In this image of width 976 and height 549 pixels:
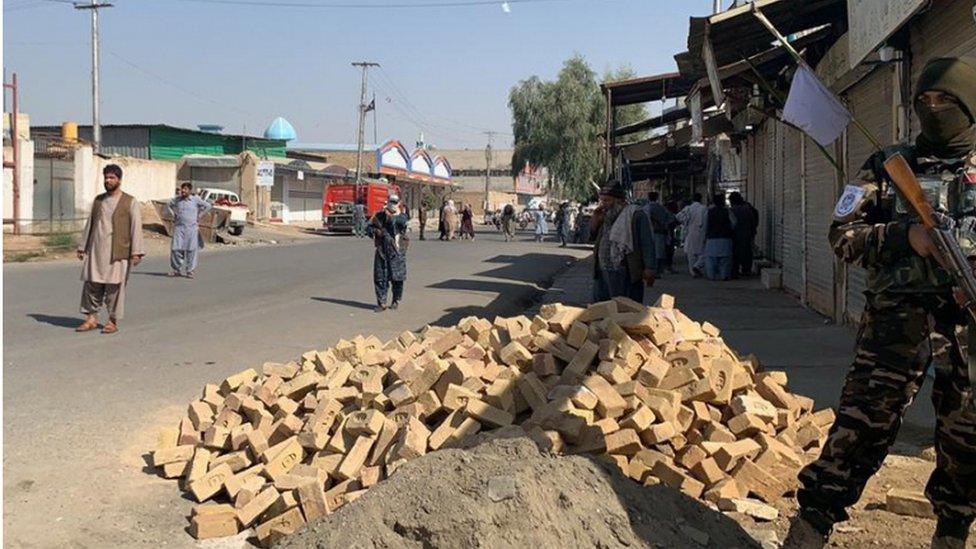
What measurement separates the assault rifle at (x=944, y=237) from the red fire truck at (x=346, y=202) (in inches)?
1451

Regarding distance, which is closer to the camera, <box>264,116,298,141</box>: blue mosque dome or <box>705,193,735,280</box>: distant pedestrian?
<box>705,193,735,280</box>: distant pedestrian

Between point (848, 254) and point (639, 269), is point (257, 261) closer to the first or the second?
point (639, 269)

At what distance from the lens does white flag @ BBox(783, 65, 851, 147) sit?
7.04 meters

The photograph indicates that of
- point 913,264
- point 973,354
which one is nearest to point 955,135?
point 913,264

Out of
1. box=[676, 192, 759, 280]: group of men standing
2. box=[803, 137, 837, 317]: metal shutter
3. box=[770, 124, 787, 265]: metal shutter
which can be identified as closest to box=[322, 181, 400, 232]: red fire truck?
box=[676, 192, 759, 280]: group of men standing

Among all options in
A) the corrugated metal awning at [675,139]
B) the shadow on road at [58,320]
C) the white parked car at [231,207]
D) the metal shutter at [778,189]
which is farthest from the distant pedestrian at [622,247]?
the white parked car at [231,207]

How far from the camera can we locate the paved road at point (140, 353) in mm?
4242

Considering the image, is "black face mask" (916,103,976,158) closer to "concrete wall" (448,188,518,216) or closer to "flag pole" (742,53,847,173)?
"flag pole" (742,53,847,173)

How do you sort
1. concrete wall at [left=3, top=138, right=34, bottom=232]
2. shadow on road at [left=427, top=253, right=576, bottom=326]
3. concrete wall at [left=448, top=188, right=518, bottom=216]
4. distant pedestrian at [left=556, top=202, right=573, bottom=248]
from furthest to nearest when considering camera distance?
1. concrete wall at [left=448, top=188, right=518, bottom=216]
2. distant pedestrian at [left=556, top=202, right=573, bottom=248]
3. concrete wall at [left=3, top=138, right=34, bottom=232]
4. shadow on road at [left=427, top=253, right=576, bottom=326]

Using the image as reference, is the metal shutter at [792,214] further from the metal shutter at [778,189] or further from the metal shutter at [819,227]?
the metal shutter at [819,227]

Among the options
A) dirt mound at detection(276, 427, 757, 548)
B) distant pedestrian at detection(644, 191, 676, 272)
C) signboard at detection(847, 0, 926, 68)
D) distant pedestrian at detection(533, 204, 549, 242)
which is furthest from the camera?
distant pedestrian at detection(533, 204, 549, 242)

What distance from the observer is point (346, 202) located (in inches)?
1630

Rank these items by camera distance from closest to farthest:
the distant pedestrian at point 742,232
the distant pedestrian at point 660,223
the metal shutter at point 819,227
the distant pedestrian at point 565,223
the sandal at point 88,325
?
the sandal at point 88,325 < the metal shutter at point 819,227 < the distant pedestrian at point 742,232 < the distant pedestrian at point 660,223 < the distant pedestrian at point 565,223

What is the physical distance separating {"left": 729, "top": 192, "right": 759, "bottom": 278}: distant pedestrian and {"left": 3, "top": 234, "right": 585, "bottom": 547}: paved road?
138 inches
